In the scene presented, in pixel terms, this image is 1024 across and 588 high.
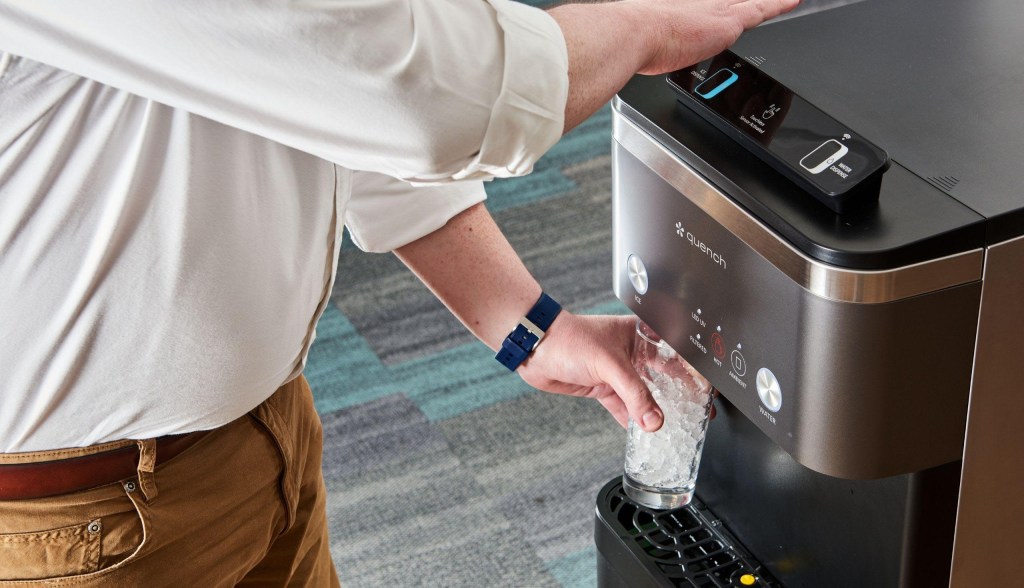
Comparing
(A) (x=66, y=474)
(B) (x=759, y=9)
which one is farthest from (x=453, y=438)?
(B) (x=759, y=9)

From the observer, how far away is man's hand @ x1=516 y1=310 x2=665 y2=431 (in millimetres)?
975

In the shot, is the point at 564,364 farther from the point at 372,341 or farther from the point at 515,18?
the point at 372,341

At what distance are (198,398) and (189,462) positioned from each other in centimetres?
8

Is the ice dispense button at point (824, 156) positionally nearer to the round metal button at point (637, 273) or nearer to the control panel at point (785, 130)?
the control panel at point (785, 130)

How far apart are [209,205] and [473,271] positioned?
34 cm

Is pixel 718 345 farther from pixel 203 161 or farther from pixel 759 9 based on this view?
pixel 203 161

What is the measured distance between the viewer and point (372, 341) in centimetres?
237

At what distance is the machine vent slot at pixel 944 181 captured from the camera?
2.24 feet

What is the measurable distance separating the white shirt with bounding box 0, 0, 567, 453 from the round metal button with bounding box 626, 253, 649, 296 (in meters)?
0.18

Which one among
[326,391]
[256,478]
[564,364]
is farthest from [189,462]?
[326,391]

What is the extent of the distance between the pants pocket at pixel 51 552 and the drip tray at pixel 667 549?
44 cm

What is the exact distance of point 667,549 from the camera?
3.22 ft

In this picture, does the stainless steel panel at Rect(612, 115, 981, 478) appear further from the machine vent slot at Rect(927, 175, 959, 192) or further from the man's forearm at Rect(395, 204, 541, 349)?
the man's forearm at Rect(395, 204, 541, 349)

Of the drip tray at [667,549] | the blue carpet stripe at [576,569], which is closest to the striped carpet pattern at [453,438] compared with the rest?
the blue carpet stripe at [576,569]
